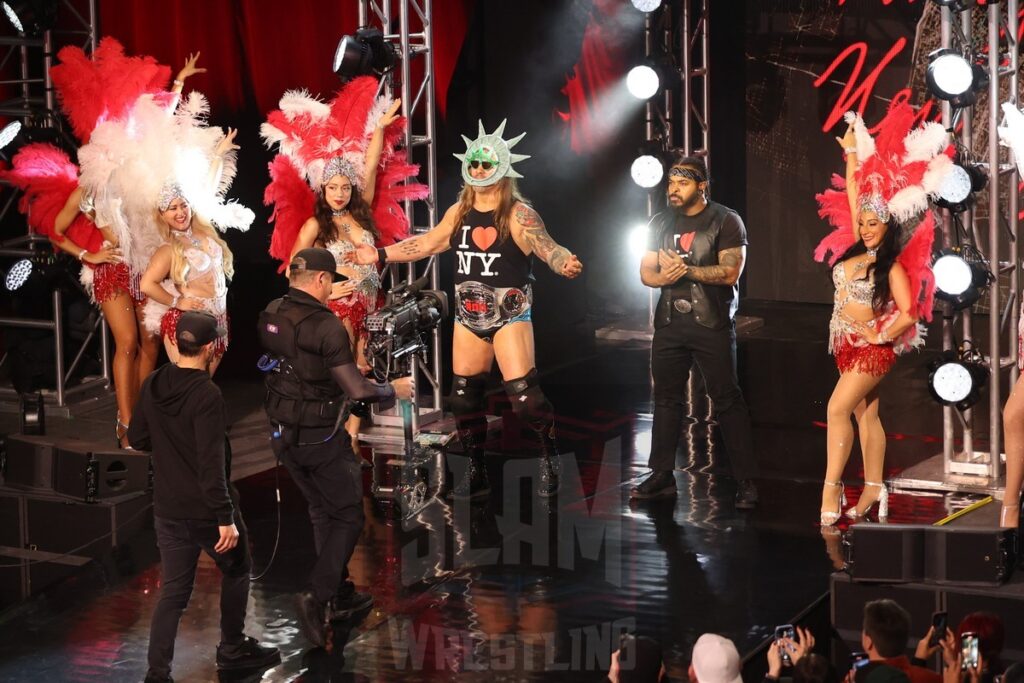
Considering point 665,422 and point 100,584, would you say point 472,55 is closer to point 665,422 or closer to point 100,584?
point 665,422

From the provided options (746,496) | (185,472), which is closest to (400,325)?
(185,472)

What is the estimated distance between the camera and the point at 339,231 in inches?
296

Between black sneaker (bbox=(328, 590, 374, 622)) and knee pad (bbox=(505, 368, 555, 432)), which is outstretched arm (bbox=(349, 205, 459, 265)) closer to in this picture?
knee pad (bbox=(505, 368, 555, 432))

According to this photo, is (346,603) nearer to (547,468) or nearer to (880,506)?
(547,468)

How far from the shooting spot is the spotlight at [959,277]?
6578 millimetres

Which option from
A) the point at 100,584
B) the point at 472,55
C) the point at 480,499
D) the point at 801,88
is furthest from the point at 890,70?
the point at 100,584

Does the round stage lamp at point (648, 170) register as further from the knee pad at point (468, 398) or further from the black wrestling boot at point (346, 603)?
the black wrestling boot at point (346, 603)

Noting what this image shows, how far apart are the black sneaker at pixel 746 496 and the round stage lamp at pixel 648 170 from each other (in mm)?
4443

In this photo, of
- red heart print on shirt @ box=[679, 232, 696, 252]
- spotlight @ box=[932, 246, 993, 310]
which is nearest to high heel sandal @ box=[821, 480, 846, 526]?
spotlight @ box=[932, 246, 993, 310]

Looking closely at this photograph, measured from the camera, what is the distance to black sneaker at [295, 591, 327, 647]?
527cm

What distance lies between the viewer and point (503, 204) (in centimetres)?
695

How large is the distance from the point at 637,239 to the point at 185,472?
7.86 meters

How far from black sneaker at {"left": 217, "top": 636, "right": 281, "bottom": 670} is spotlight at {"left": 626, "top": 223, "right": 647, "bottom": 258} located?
301 inches

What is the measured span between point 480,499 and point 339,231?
5.37ft
